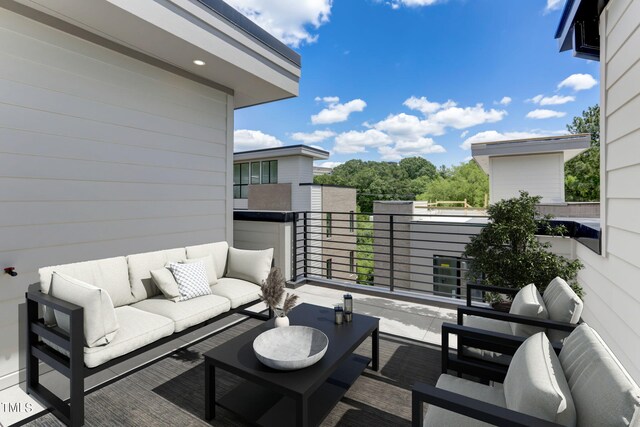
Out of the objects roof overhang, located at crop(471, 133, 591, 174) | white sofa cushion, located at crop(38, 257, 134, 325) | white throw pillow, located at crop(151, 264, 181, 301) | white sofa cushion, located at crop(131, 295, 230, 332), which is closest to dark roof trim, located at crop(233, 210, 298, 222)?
white sofa cushion, located at crop(131, 295, 230, 332)

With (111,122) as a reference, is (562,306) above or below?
below

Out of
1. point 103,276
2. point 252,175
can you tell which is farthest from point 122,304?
point 252,175

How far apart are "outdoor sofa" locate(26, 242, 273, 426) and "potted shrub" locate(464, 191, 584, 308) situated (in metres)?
2.32

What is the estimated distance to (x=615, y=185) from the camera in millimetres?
2135

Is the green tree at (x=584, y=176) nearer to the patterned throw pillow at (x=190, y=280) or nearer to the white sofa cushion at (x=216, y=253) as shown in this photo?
the white sofa cushion at (x=216, y=253)

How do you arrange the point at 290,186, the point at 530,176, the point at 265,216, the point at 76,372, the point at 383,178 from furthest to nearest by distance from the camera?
the point at 383,178, the point at 290,186, the point at 530,176, the point at 265,216, the point at 76,372

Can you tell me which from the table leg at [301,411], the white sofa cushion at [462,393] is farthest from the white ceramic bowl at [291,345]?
the white sofa cushion at [462,393]

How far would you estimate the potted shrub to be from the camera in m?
2.80

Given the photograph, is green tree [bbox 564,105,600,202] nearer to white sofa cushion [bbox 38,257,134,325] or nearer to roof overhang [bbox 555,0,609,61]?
roof overhang [bbox 555,0,609,61]

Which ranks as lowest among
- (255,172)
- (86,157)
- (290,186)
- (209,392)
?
(209,392)

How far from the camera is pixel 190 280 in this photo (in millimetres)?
3041

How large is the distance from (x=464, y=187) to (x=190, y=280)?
32.6 meters

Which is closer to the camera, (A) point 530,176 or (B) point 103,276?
(B) point 103,276

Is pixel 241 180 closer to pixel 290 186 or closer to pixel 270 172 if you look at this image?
pixel 270 172
